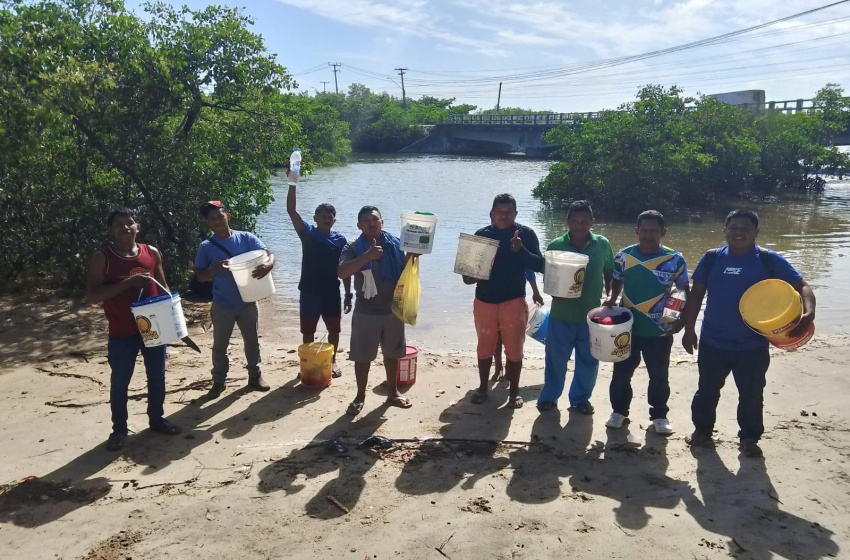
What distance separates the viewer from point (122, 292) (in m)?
4.49

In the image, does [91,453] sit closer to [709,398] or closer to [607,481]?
[607,481]

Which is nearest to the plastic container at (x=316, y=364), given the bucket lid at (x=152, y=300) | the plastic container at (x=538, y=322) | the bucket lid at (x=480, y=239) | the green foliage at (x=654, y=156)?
the bucket lid at (x=152, y=300)

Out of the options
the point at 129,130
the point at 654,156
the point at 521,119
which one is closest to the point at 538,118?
the point at 521,119

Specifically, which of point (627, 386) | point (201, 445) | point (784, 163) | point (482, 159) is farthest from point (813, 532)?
point (482, 159)

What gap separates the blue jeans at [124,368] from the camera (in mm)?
4539

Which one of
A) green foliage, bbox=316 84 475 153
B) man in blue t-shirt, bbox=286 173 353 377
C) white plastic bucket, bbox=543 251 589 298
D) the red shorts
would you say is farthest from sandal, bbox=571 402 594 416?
green foliage, bbox=316 84 475 153

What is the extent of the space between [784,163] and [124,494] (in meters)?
31.5

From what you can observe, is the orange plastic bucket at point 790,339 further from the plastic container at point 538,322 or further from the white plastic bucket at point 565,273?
the plastic container at point 538,322

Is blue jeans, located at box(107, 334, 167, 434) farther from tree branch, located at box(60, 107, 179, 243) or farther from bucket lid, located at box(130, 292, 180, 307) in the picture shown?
tree branch, located at box(60, 107, 179, 243)

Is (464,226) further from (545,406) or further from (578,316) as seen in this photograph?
(578,316)

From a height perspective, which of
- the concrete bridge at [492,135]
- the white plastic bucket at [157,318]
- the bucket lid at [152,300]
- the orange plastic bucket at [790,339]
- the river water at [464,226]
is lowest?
the river water at [464,226]

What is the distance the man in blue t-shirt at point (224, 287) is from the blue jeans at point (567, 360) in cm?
246

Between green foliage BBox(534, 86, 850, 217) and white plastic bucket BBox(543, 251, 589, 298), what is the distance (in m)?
17.3

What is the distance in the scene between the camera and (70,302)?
8.55 m
